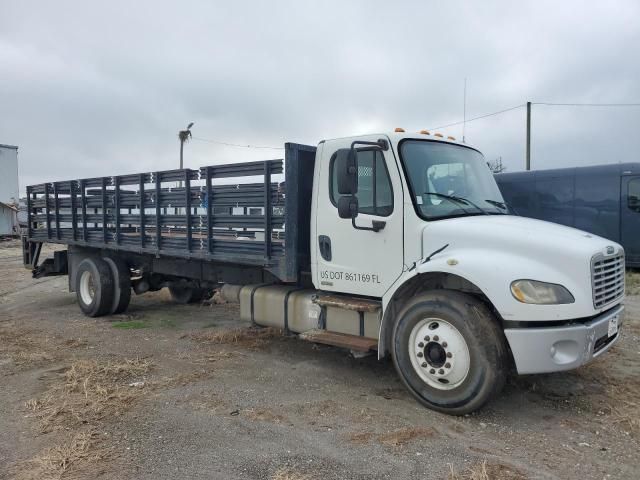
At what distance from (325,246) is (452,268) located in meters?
1.53

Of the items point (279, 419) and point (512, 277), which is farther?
point (279, 419)

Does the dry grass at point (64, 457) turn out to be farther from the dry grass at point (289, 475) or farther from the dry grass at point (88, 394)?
the dry grass at point (289, 475)

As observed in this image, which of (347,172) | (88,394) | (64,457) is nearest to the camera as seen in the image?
(64,457)

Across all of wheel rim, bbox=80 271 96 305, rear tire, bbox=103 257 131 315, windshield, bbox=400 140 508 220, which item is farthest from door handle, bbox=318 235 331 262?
wheel rim, bbox=80 271 96 305

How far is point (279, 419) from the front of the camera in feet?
13.8

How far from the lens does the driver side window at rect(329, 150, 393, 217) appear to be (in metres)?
4.76

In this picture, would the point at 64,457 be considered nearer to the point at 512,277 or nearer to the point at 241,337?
the point at 512,277

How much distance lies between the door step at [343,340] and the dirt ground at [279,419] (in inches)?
17.4

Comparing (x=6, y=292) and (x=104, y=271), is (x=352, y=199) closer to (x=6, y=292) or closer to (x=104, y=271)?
(x=104, y=271)

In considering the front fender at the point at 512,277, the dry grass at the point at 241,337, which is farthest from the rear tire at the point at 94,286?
the front fender at the point at 512,277

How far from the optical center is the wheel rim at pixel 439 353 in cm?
411

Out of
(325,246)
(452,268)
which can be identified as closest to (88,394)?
(325,246)

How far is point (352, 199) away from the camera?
458cm

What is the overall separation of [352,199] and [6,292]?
10.7m
